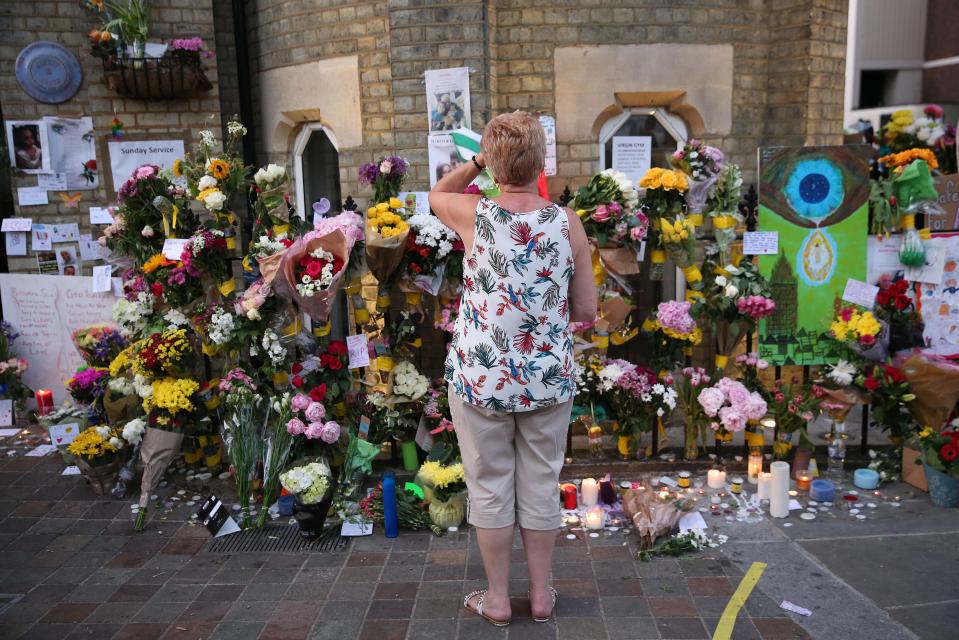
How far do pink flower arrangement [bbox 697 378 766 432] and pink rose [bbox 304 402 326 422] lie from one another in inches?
90.5

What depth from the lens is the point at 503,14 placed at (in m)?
6.09

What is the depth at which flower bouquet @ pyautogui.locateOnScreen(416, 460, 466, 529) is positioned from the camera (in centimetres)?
418

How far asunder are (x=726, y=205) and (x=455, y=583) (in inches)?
113

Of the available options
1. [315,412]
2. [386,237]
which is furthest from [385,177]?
[315,412]

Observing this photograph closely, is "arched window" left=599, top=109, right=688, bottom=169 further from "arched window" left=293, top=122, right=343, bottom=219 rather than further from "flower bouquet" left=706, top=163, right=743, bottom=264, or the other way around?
"arched window" left=293, top=122, right=343, bottom=219

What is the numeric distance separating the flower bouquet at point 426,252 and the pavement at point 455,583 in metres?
1.50

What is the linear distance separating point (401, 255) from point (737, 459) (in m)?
2.51

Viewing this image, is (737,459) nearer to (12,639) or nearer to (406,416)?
(406,416)

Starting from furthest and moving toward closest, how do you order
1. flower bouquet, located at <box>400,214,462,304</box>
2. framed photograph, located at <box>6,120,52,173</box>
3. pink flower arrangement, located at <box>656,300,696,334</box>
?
1. framed photograph, located at <box>6,120,52,173</box>
2. pink flower arrangement, located at <box>656,300,696,334</box>
3. flower bouquet, located at <box>400,214,462,304</box>

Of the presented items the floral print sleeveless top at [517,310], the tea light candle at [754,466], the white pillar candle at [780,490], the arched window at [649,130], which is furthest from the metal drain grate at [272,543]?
the arched window at [649,130]

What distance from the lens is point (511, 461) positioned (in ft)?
10.6

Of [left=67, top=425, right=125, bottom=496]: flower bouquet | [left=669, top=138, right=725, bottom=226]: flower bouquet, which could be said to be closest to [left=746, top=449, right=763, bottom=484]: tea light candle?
[left=669, top=138, right=725, bottom=226]: flower bouquet

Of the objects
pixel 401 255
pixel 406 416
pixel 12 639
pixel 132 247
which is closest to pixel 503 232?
pixel 401 255

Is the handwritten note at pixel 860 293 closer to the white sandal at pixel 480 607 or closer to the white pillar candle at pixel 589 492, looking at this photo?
the white pillar candle at pixel 589 492
